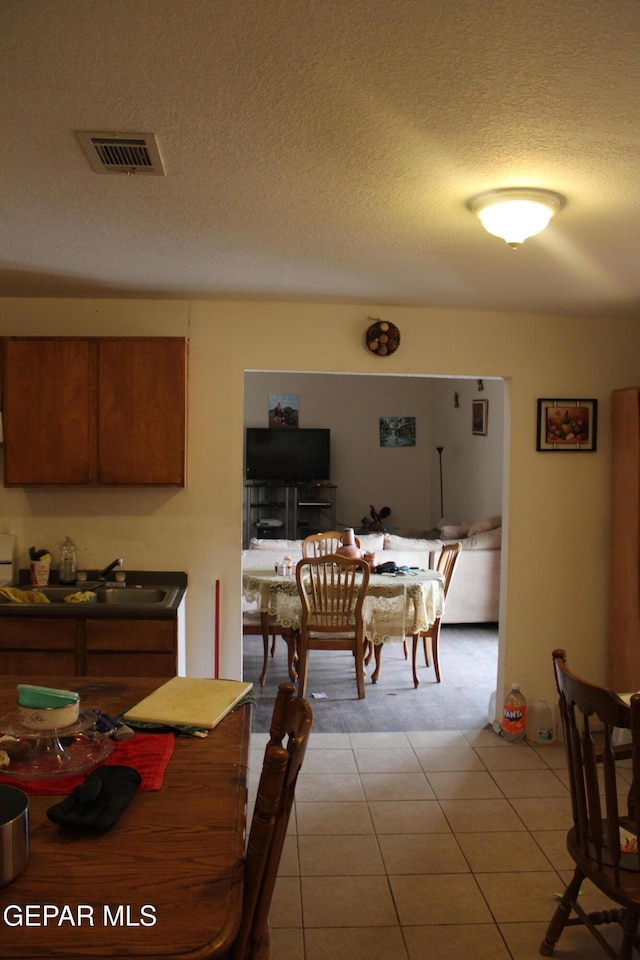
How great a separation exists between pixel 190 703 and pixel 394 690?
323 centimetres

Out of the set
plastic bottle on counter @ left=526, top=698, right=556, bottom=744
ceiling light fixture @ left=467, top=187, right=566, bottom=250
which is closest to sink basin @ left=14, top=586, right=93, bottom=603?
plastic bottle on counter @ left=526, top=698, right=556, bottom=744

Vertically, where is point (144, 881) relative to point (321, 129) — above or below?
below

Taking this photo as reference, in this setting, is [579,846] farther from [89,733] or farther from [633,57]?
[633,57]

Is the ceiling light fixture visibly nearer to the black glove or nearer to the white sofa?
the black glove

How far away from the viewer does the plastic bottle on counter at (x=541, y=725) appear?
4184 mm

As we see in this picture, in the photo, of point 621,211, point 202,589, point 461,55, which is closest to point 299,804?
point 202,589

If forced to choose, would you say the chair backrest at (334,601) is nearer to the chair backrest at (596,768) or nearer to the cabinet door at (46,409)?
the cabinet door at (46,409)

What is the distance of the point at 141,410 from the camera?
12.5ft

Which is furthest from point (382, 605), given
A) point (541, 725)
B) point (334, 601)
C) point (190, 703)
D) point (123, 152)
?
point (123, 152)

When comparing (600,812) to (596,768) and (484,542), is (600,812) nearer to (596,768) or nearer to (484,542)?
(596,768)

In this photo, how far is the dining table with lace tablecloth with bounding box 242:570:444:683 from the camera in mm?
4820

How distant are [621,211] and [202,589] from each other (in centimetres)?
272

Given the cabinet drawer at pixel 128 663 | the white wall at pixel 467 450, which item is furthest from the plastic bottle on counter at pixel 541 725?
the white wall at pixel 467 450

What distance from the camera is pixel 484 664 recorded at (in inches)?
222
